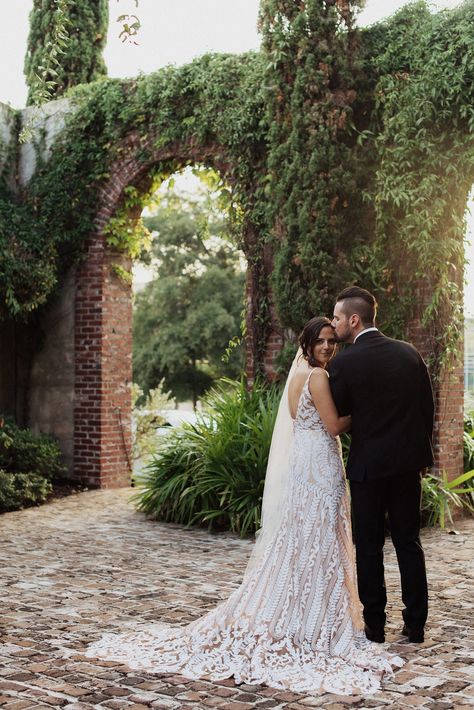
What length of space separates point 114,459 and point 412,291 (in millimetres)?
4491

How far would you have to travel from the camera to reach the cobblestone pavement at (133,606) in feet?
12.9

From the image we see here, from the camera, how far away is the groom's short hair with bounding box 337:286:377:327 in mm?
4914

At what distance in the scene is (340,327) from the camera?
4926 millimetres

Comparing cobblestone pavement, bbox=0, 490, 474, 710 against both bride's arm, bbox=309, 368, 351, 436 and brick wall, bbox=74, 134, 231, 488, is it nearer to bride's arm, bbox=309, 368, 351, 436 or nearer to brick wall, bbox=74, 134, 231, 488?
bride's arm, bbox=309, 368, 351, 436

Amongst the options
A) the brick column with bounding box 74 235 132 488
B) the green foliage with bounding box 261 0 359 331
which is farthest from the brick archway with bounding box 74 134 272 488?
the green foliage with bounding box 261 0 359 331

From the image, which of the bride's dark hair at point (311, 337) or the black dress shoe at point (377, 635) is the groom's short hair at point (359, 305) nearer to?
the bride's dark hair at point (311, 337)

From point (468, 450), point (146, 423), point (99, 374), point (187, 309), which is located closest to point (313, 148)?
point (468, 450)

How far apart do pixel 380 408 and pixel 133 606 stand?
2.10m

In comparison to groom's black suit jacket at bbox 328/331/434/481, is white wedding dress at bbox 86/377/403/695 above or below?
below

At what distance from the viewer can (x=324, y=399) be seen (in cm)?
477

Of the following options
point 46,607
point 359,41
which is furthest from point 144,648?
point 359,41

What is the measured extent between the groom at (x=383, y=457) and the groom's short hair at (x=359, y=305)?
0.10 meters

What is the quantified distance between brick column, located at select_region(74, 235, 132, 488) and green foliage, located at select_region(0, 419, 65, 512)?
0.41 m

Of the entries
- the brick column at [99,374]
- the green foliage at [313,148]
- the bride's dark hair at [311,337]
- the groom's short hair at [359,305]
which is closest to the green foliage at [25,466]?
the brick column at [99,374]
